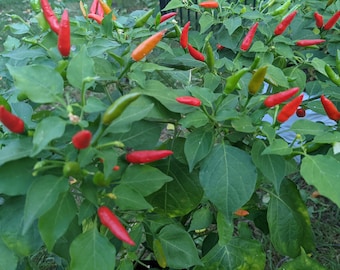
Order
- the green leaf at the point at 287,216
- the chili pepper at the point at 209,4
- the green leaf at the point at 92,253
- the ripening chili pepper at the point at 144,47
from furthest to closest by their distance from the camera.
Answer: the chili pepper at the point at 209,4
the green leaf at the point at 287,216
the ripening chili pepper at the point at 144,47
the green leaf at the point at 92,253

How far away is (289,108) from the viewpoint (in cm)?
99

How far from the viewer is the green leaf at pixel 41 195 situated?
2.64ft

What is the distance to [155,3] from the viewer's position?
4590mm

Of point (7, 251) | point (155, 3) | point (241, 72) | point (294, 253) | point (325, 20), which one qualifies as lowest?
point (155, 3)

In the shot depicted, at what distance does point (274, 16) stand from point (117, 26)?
45 centimetres

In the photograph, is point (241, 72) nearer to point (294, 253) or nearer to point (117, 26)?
point (117, 26)

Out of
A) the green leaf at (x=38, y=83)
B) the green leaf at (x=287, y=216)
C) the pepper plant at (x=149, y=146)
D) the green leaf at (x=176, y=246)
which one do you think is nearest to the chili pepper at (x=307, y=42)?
the pepper plant at (x=149, y=146)

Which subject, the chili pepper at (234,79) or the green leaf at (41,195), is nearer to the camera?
the green leaf at (41,195)

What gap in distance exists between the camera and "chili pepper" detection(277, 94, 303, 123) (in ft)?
3.24

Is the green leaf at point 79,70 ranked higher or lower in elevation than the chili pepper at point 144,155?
higher

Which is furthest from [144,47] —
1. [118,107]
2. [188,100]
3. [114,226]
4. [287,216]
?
[287,216]

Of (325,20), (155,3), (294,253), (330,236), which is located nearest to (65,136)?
(294,253)

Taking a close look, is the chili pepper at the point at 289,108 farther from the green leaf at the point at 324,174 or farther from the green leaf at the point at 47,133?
the green leaf at the point at 47,133

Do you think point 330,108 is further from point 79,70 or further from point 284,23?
point 79,70
